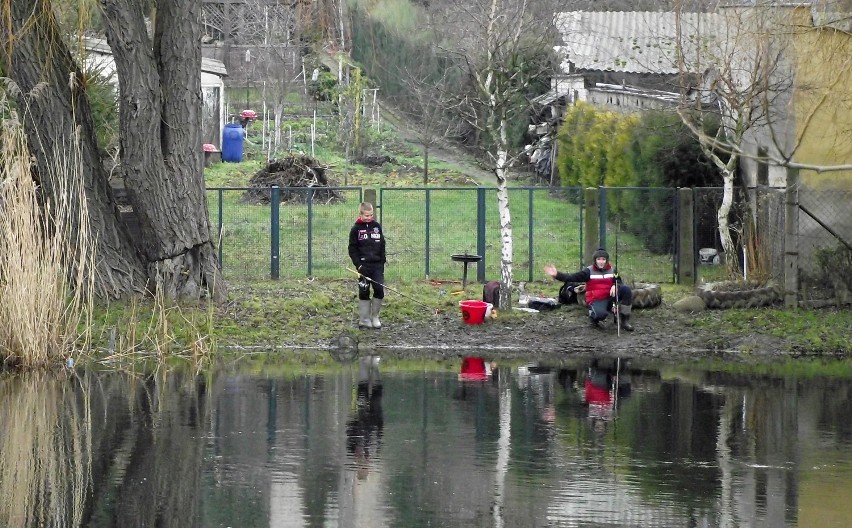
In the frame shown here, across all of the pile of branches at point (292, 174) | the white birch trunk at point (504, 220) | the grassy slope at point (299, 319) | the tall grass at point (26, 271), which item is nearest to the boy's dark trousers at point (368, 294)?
the grassy slope at point (299, 319)

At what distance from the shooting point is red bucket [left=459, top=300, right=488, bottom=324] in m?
18.2

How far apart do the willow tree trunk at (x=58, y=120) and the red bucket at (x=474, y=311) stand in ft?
15.2

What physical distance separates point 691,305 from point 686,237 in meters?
3.33

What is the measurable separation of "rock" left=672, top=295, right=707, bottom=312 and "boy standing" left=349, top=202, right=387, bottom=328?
434 cm

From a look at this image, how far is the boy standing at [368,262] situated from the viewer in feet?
58.9

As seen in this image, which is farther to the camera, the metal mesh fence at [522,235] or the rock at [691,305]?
the metal mesh fence at [522,235]

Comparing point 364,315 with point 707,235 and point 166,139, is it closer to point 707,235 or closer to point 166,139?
point 166,139

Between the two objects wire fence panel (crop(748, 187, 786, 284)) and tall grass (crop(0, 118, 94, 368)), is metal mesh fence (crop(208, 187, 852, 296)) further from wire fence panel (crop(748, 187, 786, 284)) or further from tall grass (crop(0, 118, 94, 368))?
tall grass (crop(0, 118, 94, 368))

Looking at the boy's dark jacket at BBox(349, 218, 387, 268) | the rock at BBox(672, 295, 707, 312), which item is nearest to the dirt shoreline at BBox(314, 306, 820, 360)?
the rock at BBox(672, 295, 707, 312)

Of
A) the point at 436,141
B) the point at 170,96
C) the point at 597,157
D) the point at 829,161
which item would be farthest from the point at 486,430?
the point at 436,141

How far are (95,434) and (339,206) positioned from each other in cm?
1410

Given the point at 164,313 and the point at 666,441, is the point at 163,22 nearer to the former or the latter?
the point at 164,313

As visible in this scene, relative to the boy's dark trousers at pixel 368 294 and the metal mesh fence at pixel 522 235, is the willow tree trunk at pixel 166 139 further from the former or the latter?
the metal mesh fence at pixel 522 235

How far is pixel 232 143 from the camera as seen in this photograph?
35469 mm
